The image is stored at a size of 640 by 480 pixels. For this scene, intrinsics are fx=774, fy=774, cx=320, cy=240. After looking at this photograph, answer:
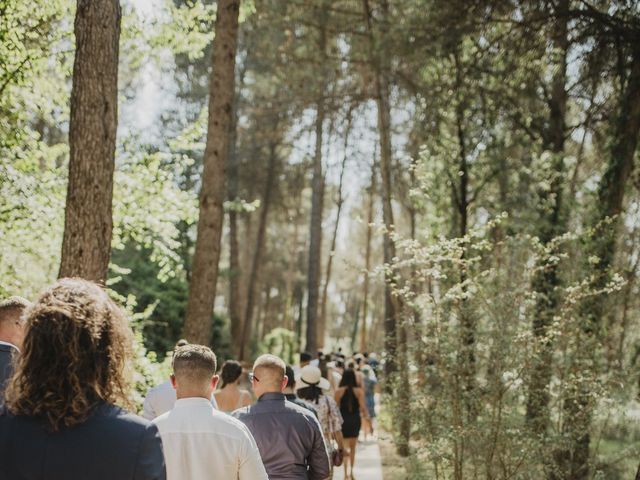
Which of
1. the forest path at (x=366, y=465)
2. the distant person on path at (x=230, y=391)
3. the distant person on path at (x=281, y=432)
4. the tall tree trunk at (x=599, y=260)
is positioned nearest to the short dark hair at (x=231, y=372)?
the distant person on path at (x=230, y=391)

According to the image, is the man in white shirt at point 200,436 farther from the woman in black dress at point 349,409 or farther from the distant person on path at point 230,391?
the woman in black dress at point 349,409

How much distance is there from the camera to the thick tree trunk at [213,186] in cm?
1141

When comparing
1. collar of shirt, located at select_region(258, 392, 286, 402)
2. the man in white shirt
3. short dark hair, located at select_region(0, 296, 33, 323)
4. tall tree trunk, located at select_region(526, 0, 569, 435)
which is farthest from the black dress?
the man in white shirt

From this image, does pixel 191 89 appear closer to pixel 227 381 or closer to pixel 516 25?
pixel 516 25

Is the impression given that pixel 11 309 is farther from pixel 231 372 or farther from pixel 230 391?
pixel 230 391

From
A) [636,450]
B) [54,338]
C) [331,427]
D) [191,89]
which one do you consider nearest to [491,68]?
[636,450]

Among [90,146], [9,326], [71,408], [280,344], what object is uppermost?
[90,146]

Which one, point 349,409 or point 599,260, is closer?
point 599,260

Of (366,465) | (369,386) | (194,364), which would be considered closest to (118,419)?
(194,364)

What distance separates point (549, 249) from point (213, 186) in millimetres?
4901

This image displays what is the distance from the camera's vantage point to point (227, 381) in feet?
29.1

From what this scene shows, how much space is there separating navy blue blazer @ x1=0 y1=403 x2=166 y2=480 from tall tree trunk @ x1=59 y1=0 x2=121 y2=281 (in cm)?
566

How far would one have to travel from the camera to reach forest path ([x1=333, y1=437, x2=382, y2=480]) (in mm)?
14180

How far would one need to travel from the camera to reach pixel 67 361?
2506mm
